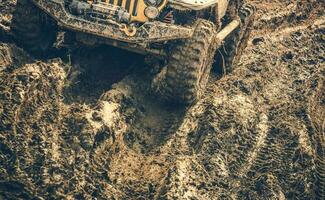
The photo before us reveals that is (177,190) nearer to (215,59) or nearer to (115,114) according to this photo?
(115,114)

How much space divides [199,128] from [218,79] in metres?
2.10

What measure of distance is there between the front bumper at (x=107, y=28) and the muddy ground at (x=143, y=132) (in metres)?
0.67

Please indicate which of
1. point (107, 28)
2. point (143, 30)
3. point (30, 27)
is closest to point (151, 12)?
point (143, 30)

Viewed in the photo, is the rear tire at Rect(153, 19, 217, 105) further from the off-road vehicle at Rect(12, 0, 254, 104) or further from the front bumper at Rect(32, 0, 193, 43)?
the front bumper at Rect(32, 0, 193, 43)

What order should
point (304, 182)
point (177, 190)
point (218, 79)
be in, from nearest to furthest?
point (177, 190), point (304, 182), point (218, 79)

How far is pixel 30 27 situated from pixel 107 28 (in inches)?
50.0

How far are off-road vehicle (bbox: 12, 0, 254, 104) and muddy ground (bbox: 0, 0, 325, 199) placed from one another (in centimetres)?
29

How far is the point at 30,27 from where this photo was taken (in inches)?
365

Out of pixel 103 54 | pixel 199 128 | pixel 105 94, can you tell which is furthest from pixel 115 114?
pixel 103 54

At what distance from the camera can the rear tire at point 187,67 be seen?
29.8 ft

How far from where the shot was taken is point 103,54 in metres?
9.97

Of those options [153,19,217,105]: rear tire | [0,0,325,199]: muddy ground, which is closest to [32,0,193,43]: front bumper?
[153,19,217,105]: rear tire

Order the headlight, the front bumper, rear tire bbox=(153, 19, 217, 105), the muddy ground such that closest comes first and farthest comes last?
the muddy ground → the front bumper → rear tire bbox=(153, 19, 217, 105) → the headlight

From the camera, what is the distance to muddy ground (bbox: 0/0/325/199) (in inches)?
287
